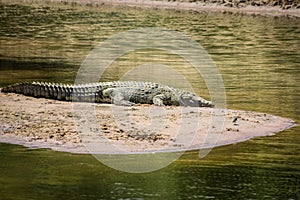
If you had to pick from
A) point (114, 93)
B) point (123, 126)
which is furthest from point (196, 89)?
point (123, 126)

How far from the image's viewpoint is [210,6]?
1649 inches

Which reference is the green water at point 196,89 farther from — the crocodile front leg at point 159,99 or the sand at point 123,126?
the crocodile front leg at point 159,99

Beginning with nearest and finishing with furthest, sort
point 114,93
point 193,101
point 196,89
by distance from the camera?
1. point 193,101
2. point 114,93
3. point 196,89

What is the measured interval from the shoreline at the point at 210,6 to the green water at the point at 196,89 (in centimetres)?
645

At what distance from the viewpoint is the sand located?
362 inches

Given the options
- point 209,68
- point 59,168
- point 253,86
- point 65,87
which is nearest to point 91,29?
point 209,68

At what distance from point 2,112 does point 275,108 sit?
12.4ft

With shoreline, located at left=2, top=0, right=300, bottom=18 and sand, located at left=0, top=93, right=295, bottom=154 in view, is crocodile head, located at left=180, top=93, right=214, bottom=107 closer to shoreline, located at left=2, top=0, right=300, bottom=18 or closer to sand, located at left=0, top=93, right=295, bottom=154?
sand, located at left=0, top=93, right=295, bottom=154

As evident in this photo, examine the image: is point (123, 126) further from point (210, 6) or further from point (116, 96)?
point (210, 6)

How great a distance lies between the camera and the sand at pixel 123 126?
9.20 metres

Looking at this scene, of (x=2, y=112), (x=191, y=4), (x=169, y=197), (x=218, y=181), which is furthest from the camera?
(x=191, y=4)

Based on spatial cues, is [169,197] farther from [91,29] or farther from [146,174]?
[91,29]

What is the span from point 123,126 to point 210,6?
3240cm

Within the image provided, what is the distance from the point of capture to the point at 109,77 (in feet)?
49.0
